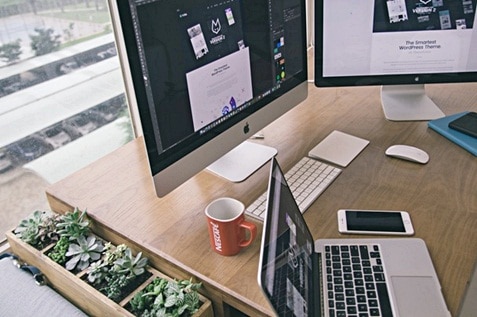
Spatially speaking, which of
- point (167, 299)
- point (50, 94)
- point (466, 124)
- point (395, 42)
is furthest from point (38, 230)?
point (466, 124)

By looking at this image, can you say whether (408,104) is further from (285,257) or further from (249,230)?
(285,257)

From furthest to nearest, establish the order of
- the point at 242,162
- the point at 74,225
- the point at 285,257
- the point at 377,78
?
the point at 377,78, the point at 242,162, the point at 74,225, the point at 285,257

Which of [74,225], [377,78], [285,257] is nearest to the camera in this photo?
[285,257]

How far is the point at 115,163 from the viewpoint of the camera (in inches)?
50.8

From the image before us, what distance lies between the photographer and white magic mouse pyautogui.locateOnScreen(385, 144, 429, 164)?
3.84 ft

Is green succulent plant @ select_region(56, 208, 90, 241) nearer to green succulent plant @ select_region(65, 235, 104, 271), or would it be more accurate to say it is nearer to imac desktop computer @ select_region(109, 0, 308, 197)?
green succulent plant @ select_region(65, 235, 104, 271)

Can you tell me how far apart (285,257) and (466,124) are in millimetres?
838

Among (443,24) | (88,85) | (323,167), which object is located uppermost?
(443,24)

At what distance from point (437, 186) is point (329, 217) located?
30 cm

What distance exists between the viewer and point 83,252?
1.05 m

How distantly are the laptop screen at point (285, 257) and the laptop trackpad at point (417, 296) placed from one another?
15 centimetres

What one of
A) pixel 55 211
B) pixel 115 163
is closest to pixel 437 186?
pixel 115 163

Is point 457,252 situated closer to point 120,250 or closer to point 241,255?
point 241,255

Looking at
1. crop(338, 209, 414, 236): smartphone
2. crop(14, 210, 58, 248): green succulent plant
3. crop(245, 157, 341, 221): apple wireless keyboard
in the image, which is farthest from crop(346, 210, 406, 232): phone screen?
crop(14, 210, 58, 248): green succulent plant
